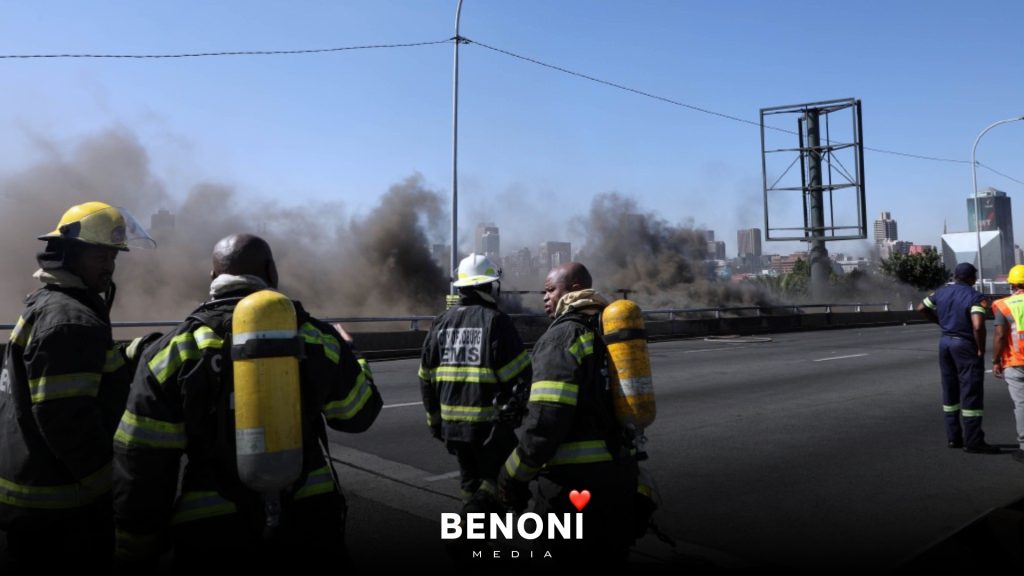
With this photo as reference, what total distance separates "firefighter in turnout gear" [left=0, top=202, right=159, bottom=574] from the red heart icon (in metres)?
1.72

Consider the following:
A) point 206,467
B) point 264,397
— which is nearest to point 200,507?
point 206,467

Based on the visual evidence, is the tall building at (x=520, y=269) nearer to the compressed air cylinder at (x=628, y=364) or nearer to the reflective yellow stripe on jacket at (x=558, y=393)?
the compressed air cylinder at (x=628, y=364)

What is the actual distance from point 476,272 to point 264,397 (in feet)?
6.31

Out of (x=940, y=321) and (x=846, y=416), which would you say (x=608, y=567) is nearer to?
(x=940, y=321)

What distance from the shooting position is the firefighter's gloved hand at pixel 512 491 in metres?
3.25

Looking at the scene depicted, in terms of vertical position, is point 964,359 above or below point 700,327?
above

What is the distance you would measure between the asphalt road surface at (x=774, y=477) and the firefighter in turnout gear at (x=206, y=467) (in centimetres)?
196

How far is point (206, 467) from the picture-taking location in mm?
2416

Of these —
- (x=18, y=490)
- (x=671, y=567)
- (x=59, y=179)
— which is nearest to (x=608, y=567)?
(x=671, y=567)

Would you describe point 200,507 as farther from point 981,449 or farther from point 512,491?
point 981,449

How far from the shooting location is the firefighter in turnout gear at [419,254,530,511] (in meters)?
3.81

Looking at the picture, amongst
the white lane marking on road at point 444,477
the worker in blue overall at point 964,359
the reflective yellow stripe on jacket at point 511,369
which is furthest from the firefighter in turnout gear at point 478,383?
the worker in blue overall at point 964,359

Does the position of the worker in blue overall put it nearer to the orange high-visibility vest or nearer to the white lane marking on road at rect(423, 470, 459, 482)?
the orange high-visibility vest

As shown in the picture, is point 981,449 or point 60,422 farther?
point 981,449
